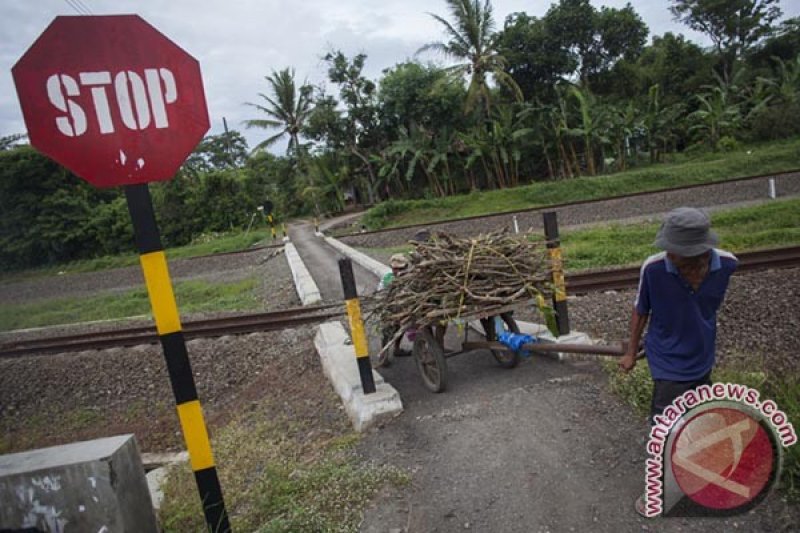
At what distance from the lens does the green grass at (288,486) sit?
296 cm

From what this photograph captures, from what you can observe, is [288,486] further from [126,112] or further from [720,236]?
[720,236]

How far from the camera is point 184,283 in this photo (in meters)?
17.2

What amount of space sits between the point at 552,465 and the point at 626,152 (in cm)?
2809

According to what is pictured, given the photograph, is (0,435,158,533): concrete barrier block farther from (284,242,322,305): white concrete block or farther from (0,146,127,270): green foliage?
(0,146,127,270): green foliage

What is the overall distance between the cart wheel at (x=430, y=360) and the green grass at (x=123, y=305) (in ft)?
24.4

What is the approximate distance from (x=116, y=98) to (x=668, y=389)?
309cm

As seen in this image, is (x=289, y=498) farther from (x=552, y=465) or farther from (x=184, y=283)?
(x=184, y=283)

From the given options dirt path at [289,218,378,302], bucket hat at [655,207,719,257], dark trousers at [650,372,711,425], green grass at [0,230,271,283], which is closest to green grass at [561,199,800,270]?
dirt path at [289,218,378,302]

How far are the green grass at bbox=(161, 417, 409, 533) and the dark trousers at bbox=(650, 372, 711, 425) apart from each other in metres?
1.58

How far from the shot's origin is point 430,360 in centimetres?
464

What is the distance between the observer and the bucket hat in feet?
7.55

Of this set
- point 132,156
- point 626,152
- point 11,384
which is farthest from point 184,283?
point 626,152

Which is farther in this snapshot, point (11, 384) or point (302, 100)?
point (302, 100)
